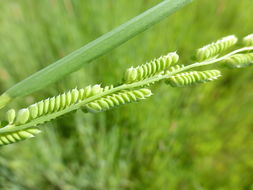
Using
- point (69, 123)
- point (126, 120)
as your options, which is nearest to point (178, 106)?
point (126, 120)

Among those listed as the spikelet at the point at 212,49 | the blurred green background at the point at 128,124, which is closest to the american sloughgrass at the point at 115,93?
the spikelet at the point at 212,49

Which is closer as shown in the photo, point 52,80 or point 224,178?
point 52,80

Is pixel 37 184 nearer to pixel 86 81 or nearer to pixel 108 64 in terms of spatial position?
pixel 86 81

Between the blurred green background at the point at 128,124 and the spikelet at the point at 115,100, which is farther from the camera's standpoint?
the blurred green background at the point at 128,124

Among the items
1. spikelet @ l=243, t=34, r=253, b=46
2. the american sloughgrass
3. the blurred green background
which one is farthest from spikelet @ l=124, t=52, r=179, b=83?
the blurred green background

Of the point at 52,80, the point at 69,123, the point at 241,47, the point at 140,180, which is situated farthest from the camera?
the point at 69,123

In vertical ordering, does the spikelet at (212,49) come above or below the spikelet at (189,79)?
above

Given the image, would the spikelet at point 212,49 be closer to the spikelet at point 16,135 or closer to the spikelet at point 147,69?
the spikelet at point 147,69
